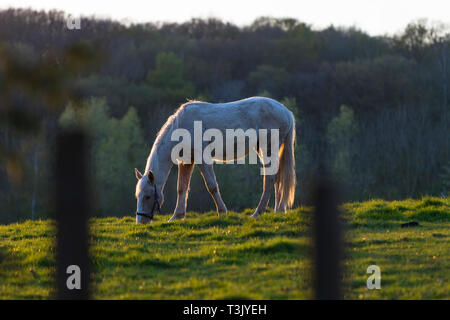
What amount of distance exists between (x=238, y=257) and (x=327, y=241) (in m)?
5.28

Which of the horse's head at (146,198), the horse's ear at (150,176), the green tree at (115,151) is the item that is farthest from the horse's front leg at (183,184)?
the green tree at (115,151)

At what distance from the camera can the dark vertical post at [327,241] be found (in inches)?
81.8

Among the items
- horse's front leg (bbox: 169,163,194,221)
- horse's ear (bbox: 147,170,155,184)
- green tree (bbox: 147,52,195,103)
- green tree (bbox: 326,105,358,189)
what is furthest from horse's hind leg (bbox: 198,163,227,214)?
green tree (bbox: 147,52,195,103)

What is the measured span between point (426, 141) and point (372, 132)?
14.1 ft

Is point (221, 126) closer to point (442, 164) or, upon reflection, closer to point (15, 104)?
point (15, 104)

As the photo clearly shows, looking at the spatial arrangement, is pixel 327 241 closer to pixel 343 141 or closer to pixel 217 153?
pixel 217 153

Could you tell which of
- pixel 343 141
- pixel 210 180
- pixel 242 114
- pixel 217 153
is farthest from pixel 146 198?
pixel 343 141

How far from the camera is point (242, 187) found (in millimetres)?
45469

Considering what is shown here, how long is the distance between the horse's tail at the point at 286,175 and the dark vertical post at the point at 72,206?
9.86m

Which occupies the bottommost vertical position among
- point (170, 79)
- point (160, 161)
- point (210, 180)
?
point (210, 180)

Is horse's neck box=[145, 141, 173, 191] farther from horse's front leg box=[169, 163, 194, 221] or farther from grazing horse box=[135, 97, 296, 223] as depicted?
horse's front leg box=[169, 163, 194, 221]

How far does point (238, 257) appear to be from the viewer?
288 inches

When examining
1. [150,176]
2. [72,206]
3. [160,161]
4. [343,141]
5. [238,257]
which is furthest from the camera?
[343,141]
